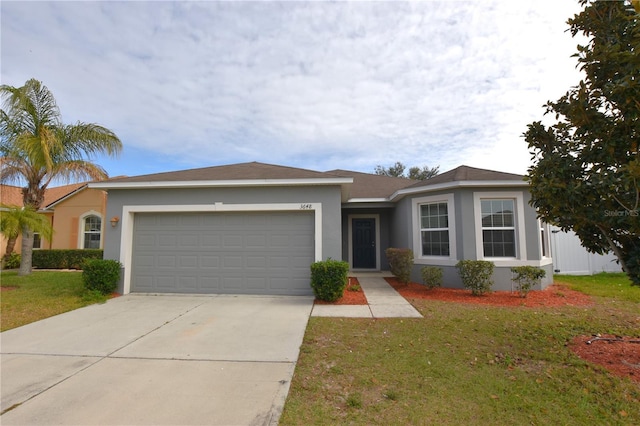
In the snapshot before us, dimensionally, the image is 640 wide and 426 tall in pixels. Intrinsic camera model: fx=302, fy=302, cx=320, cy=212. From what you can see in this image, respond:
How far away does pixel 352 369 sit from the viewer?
11.9 ft

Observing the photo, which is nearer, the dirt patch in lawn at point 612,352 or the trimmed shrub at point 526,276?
the dirt patch in lawn at point 612,352

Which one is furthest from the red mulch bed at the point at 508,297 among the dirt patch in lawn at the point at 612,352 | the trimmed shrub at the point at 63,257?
the trimmed shrub at the point at 63,257

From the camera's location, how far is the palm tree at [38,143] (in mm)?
10289

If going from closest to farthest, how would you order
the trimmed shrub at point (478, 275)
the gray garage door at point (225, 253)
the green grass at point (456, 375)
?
the green grass at point (456, 375) < the trimmed shrub at point (478, 275) < the gray garage door at point (225, 253)

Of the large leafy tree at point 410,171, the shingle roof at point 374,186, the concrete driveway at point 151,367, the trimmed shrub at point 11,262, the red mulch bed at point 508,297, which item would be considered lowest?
the concrete driveway at point 151,367

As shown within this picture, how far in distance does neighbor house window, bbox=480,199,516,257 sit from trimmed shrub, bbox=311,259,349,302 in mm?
4324

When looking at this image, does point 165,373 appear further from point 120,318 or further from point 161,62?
point 161,62

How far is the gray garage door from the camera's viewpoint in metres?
8.07

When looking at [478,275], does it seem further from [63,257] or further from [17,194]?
[17,194]

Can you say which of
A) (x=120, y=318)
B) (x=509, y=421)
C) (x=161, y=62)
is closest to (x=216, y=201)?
(x=120, y=318)

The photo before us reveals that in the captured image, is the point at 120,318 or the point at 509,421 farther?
the point at 120,318

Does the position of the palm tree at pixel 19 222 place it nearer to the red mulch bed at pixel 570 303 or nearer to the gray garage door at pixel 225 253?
the gray garage door at pixel 225 253

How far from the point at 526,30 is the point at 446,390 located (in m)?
7.06

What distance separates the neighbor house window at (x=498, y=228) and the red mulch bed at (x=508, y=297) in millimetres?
1155
